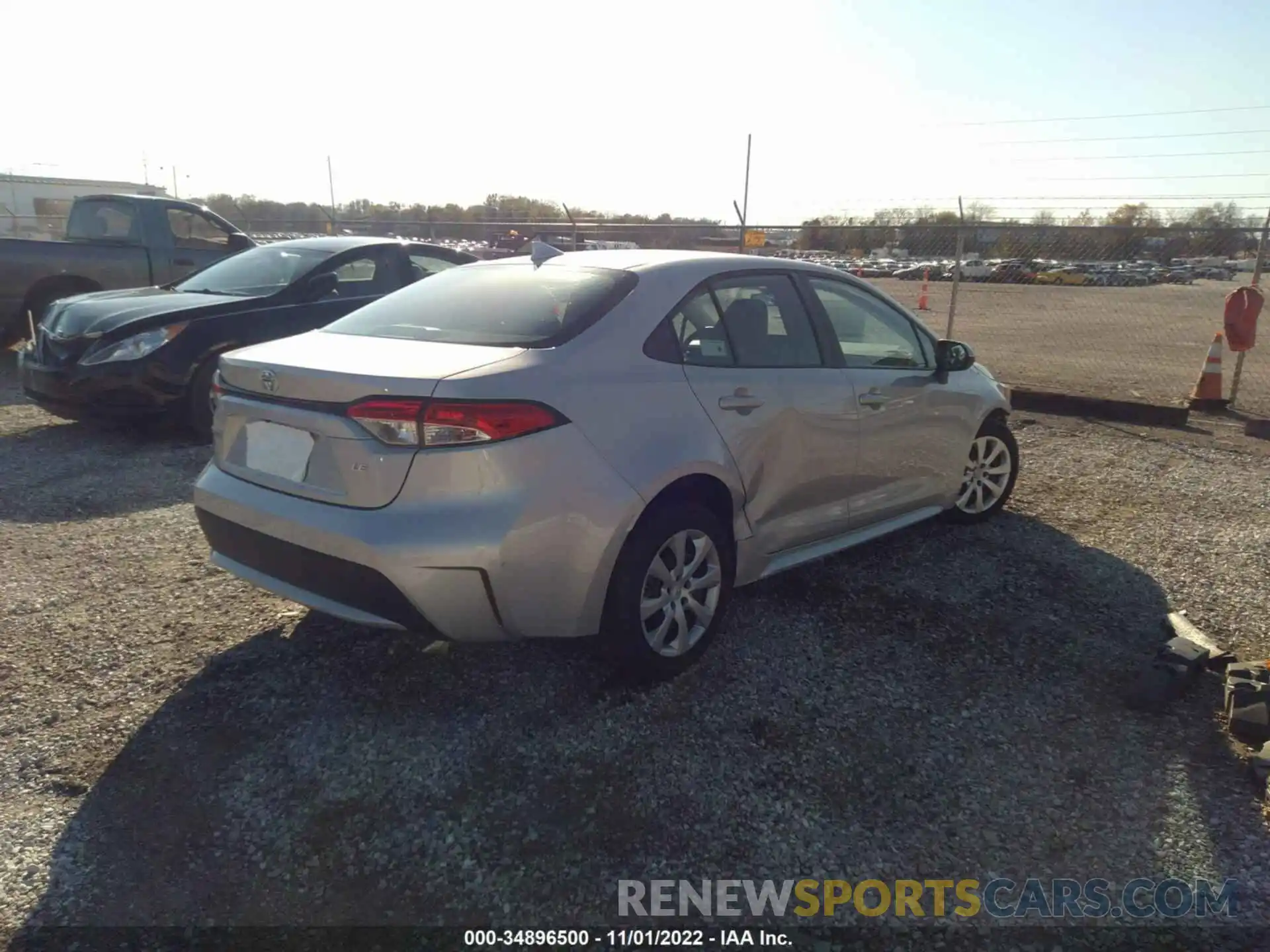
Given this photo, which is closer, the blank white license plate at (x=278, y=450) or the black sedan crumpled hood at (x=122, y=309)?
the blank white license plate at (x=278, y=450)

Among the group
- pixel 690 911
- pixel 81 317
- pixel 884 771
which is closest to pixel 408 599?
pixel 690 911

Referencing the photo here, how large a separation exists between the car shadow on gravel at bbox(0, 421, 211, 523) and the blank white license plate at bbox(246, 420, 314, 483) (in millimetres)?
2568

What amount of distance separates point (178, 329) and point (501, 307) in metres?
4.07

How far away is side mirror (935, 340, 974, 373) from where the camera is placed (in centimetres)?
464

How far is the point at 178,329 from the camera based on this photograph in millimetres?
6391

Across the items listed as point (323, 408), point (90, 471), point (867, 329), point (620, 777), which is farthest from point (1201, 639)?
point (90, 471)

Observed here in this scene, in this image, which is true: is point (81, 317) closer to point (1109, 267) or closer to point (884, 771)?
point (884, 771)

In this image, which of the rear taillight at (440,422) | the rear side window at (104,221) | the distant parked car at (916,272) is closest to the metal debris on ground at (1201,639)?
the rear taillight at (440,422)

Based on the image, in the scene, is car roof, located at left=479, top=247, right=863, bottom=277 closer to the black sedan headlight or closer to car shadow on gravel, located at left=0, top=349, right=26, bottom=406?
the black sedan headlight

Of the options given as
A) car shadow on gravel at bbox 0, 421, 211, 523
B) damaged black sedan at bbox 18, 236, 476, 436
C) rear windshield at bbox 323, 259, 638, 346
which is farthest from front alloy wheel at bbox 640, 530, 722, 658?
damaged black sedan at bbox 18, 236, 476, 436

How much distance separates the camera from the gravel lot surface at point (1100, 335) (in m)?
10.7

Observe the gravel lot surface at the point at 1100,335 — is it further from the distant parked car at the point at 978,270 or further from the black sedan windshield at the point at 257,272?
the black sedan windshield at the point at 257,272

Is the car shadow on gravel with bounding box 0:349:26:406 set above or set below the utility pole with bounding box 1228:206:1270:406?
below

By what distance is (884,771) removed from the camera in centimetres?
288
